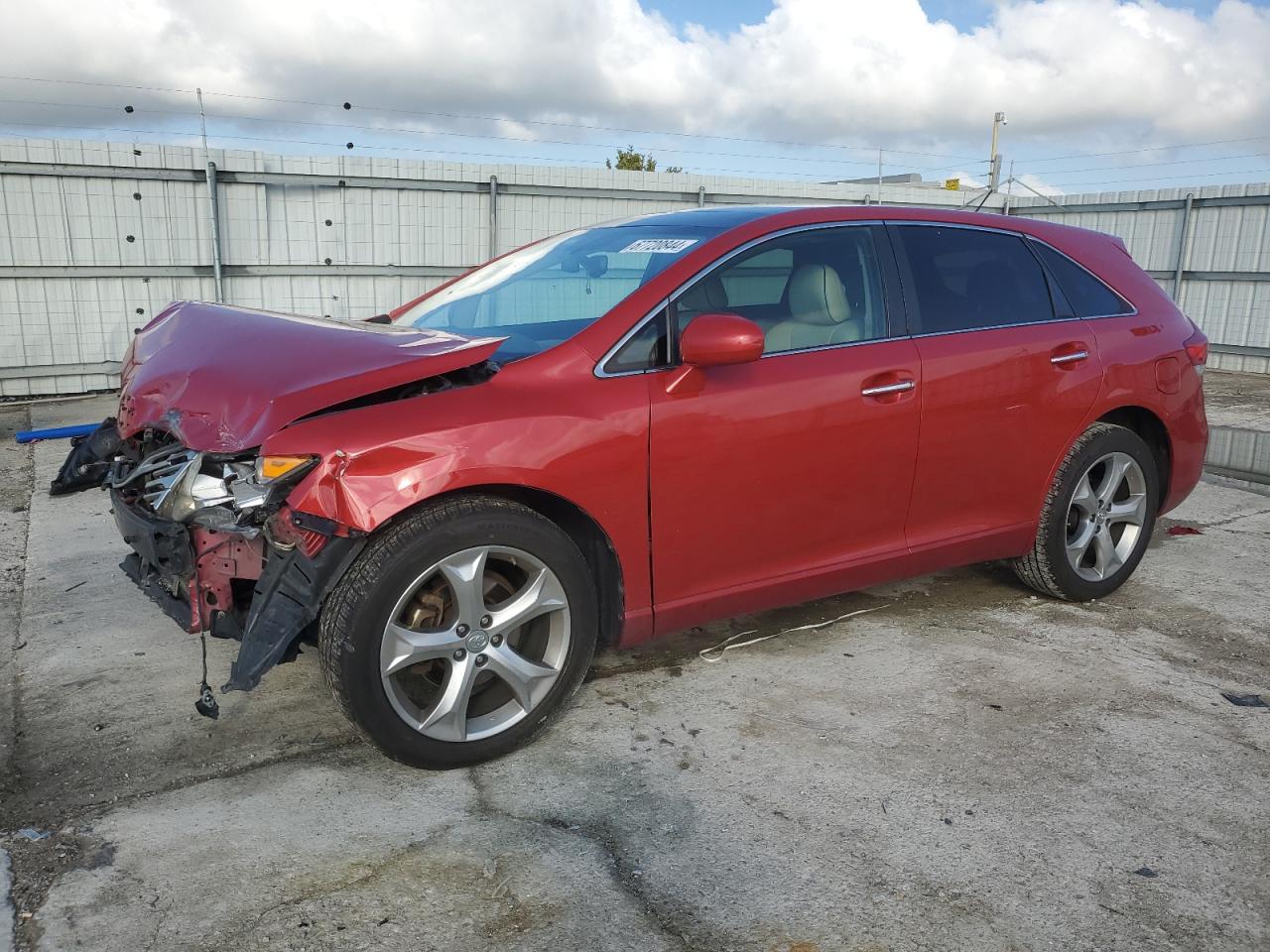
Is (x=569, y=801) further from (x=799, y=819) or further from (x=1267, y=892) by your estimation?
(x=1267, y=892)

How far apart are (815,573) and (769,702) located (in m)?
0.49

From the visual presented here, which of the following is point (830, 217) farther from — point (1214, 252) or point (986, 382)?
point (1214, 252)

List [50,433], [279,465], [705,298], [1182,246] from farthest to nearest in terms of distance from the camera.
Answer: [1182,246] < [50,433] < [705,298] < [279,465]

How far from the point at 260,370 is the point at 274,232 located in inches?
346

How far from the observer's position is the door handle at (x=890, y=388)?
11.5 ft

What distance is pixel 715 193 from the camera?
13.4 m

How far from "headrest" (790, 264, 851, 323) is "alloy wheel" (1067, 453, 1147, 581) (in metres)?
1.43

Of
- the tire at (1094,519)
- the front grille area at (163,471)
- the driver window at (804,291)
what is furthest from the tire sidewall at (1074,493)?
the front grille area at (163,471)

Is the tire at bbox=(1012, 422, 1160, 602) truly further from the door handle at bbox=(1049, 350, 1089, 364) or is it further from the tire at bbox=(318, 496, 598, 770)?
the tire at bbox=(318, 496, 598, 770)

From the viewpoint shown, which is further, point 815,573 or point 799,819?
point 815,573

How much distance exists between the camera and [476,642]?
114 inches

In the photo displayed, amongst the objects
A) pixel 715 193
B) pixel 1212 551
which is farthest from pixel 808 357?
pixel 715 193

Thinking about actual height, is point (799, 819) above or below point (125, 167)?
below

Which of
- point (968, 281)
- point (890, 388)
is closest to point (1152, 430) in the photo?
point (968, 281)
